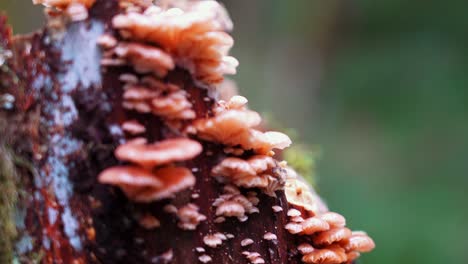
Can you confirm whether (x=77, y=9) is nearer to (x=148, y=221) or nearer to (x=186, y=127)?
(x=186, y=127)

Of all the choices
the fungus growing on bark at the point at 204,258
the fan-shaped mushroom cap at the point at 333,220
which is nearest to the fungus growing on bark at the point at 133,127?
the fungus growing on bark at the point at 204,258

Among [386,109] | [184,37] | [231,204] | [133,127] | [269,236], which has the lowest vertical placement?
[269,236]

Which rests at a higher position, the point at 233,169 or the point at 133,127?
the point at 133,127

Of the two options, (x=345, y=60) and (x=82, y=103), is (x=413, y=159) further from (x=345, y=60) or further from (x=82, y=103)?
(x=82, y=103)

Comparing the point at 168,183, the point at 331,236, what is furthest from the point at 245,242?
the point at 168,183

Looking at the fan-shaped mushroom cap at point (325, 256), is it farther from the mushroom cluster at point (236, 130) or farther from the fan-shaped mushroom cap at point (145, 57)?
the fan-shaped mushroom cap at point (145, 57)

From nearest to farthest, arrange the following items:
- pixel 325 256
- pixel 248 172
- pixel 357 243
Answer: pixel 248 172 → pixel 325 256 → pixel 357 243

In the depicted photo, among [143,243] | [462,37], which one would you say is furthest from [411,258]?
[143,243]
